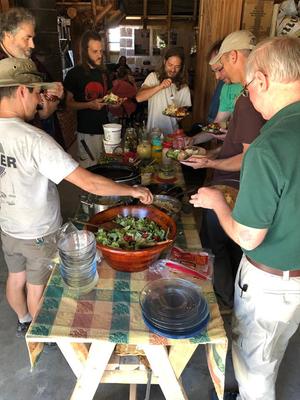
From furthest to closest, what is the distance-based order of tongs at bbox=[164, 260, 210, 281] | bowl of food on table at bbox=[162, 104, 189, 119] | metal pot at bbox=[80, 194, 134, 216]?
1. bowl of food on table at bbox=[162, 104, 189, 119]
2. metal pot at bbox=[80, 194, 134, 216]
3. tongs at bbox=[164, 260, 210, 281]

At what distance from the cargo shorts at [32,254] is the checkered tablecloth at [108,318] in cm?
40

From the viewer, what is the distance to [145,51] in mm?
8633

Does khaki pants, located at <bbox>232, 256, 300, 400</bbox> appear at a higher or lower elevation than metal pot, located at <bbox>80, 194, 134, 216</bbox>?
lower

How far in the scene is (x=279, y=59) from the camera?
3.51ft

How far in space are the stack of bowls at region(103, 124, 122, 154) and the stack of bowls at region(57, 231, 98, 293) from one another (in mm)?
1365

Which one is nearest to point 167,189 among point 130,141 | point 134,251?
point 134,251

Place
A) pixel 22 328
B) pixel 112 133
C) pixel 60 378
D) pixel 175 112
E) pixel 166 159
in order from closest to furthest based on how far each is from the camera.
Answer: pixel 60 378 < pixel 22 328 < pixel 166 159 < pixel 112 133 < pixel 175 112

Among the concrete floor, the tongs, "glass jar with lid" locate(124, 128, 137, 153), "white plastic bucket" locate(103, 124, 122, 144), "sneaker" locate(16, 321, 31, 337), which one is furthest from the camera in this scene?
"glass jar with lid" locate(124, 128, 137, 153)

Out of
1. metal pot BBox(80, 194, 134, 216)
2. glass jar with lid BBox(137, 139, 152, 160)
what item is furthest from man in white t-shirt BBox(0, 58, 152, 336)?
glass jar with lid BBox(137, 139, 152, 160)

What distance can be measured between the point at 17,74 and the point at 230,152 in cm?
126

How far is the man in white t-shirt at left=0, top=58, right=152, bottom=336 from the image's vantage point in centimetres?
151

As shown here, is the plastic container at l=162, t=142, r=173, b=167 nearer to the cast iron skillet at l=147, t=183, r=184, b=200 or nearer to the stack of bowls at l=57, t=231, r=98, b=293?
the cast iron skillet at l=147, t=183, r=184, b=200

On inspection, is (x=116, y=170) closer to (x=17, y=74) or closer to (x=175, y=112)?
(x=17, y=74)

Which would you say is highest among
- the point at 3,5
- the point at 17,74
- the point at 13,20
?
the point at 3,5
